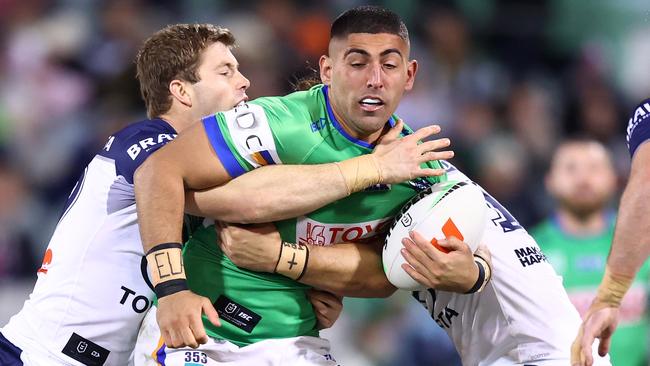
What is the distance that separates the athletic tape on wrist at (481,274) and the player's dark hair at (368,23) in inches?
37.4

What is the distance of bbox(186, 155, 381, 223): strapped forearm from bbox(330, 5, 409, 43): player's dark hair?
589 mm

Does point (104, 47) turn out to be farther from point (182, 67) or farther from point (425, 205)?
point (425, 205)

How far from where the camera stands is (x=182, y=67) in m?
5.02

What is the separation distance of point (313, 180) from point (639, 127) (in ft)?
4.24

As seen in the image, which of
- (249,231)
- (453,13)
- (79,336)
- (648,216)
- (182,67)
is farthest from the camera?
(453,13)

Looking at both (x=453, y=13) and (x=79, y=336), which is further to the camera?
(x=453, y=13)

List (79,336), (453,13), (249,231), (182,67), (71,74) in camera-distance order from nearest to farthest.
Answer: (249,231), (79,336), (182,67), (71,74), (453,13)

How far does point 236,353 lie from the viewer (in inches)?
159

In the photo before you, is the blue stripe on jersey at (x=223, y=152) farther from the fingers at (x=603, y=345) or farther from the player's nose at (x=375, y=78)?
the fingers at (x=603, y=345)

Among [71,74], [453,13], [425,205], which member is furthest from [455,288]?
[453,13]

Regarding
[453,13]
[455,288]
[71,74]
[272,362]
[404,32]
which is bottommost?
[272,362]

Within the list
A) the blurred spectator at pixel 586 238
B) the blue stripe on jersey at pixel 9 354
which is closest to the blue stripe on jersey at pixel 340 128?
the blue stripe on jersey at pixel 9 354

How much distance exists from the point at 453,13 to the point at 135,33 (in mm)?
3110

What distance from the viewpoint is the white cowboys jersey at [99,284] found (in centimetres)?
440
